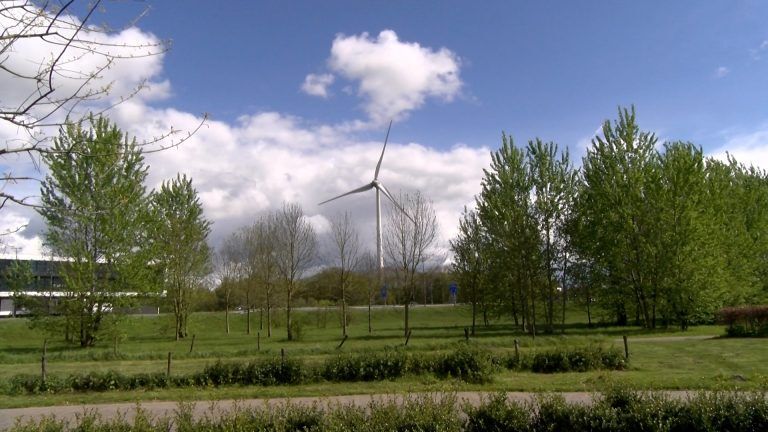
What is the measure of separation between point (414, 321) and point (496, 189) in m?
26.9

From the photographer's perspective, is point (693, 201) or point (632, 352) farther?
point (693, 201)

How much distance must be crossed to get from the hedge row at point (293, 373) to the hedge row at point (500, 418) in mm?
10232

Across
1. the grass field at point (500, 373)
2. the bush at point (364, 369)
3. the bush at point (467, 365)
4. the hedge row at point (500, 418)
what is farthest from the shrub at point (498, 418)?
→ the bush at point (364, 369)

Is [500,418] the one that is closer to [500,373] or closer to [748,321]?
[500,373]

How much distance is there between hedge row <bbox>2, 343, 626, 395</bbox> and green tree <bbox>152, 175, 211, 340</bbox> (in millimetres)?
26350

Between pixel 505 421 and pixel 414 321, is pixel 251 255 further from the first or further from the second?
pixel 505 421

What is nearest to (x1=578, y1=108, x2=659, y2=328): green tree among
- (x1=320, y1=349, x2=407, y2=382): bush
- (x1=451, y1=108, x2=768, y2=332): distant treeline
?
(x1=451, y1=108, x2=768, y2=332): distant treeline

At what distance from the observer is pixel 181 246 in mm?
45531

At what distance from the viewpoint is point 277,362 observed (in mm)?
18578

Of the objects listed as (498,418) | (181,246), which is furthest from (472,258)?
(498,418)

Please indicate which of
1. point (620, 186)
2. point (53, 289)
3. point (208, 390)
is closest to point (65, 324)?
point (53, 289)

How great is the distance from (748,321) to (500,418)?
30338mm

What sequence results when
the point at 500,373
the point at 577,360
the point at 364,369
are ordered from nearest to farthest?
the point at 364,369 < the point at 500,373 < the point at 577,360

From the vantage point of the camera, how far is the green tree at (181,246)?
44.8m
